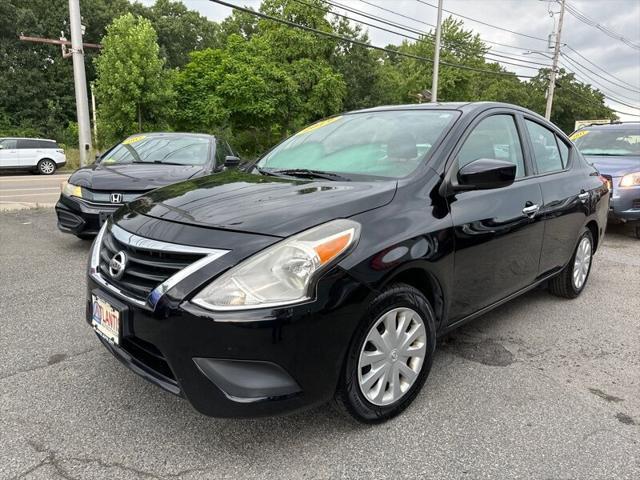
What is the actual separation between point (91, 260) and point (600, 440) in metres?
2.61

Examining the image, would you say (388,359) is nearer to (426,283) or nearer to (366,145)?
(426,283)

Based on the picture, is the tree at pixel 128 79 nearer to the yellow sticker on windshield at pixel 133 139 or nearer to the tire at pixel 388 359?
the yellow sticker on windshield at pixel 133 139

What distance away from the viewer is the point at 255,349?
1.85m

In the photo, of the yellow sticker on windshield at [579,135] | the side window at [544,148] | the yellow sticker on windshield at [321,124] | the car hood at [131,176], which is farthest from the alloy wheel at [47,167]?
the side window at [544,148]

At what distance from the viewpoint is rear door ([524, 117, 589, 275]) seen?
346 centimetres

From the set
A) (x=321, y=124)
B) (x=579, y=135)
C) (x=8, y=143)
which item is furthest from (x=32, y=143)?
(x=321, y=124)

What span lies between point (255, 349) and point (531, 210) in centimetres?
219

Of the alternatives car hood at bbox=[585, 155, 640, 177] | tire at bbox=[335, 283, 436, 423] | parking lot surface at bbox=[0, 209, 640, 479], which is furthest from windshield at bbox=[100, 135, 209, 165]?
car hood at bbox=[585, 155, 640, 177]

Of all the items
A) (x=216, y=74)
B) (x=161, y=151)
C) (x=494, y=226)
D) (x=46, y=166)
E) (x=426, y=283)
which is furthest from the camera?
(x=216, y=74)

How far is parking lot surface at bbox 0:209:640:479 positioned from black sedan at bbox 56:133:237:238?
6.11 feet

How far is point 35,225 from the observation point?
704 centimetres

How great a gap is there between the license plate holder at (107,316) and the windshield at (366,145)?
1.34 m

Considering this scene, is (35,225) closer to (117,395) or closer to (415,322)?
(117,395)

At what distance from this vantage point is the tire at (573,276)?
404 cm
